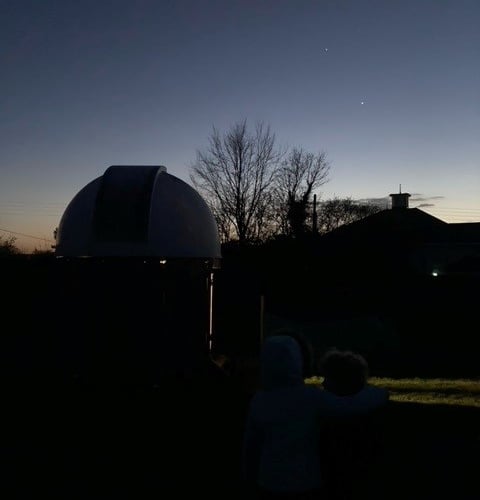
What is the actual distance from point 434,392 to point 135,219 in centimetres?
510

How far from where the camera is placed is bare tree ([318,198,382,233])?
4591 cm

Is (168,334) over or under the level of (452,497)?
over

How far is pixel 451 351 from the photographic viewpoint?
670 inches

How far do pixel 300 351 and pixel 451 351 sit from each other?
15.3 m

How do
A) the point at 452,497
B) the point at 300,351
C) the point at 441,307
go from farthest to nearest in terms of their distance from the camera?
the point at 441,307 → the point at 452,497 → the point at 300,351

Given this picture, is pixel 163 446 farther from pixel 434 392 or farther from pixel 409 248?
pixel 409 248

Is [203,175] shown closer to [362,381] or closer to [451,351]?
[451,351]

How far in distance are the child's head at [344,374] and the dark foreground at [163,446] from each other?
1.60 m

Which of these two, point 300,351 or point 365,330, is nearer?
point 300,351

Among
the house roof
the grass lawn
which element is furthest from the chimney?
the grass lawn

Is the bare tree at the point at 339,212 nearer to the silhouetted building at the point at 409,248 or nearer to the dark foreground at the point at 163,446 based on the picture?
the silhouetted building at the point at 409,248

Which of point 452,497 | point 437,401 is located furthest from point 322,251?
point 452,497

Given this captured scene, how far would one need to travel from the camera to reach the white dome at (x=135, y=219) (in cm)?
777

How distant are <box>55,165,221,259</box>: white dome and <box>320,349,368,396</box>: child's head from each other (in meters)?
5.02
